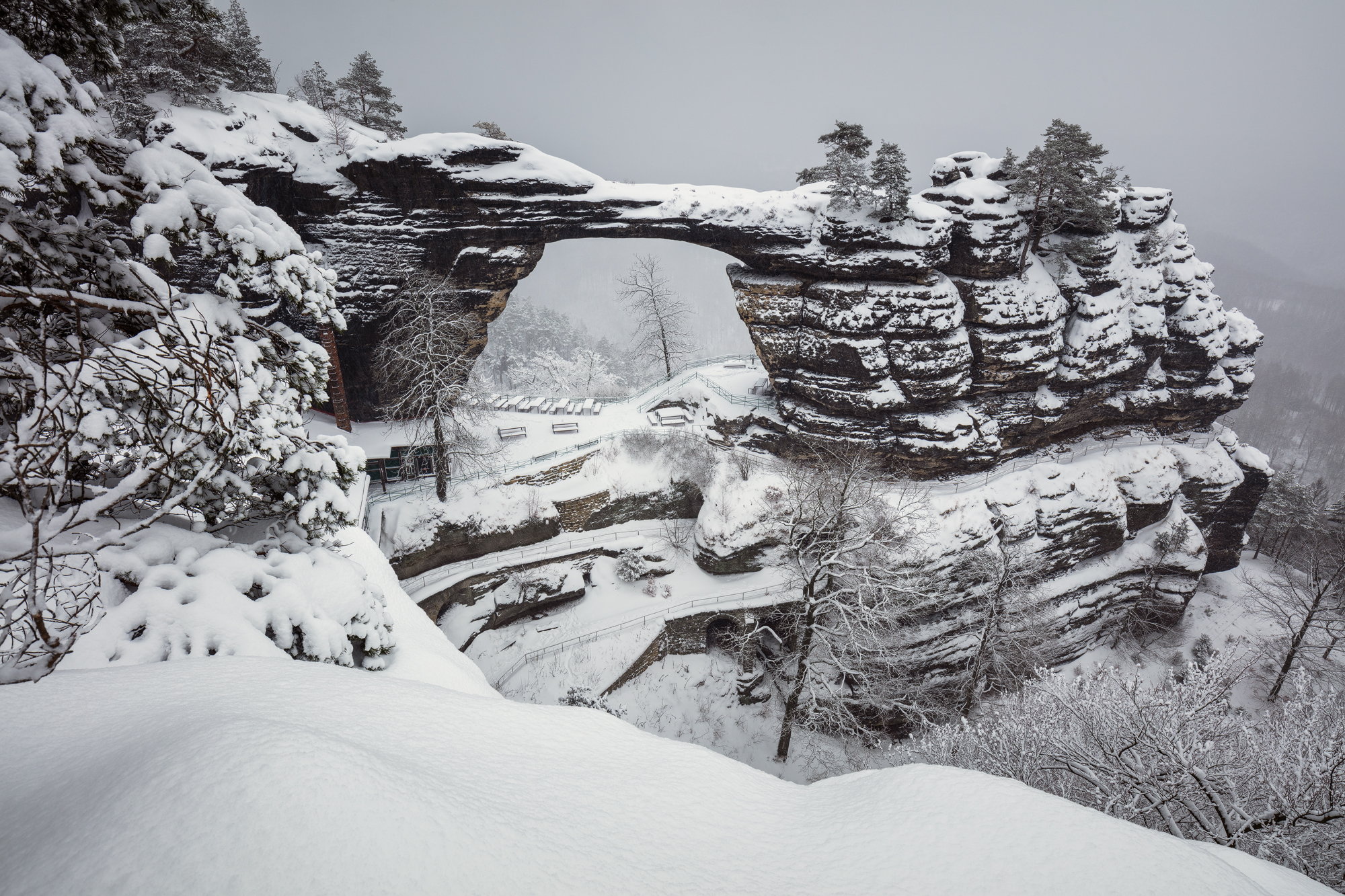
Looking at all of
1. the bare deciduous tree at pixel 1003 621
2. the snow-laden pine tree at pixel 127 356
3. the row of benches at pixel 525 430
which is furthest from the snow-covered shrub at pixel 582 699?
the bare deciduous tree at pixel 1003 621

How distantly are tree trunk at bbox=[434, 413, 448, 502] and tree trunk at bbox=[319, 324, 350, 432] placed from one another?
15.0ft

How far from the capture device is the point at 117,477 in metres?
6.45

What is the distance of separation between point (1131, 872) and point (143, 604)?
8.46 meters

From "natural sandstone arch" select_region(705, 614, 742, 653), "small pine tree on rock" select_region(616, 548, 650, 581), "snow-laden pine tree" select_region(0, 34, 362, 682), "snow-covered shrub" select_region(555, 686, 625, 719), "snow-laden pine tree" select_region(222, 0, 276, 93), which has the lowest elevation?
"natural sandstone arch" select_region(705, 614, 742, 653)

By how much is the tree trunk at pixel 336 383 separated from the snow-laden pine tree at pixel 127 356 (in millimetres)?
12168

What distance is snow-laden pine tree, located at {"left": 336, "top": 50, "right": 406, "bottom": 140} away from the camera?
752 inches

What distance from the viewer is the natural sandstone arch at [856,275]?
17578 millimetres

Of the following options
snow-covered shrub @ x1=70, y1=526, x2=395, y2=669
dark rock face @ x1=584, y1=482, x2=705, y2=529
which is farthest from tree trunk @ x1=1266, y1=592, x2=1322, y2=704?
snow-covered shrub @ x1=70, y1=526, x2=395, y2=669

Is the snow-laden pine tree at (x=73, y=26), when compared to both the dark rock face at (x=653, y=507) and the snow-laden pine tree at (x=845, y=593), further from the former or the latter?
the dark rock face at (x=653, y=507)

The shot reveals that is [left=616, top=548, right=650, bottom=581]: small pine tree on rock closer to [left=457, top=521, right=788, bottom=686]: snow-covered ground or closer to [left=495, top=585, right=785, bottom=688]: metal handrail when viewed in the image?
[left=457, top=521, right=788, bottom=686]: snow-covered ground

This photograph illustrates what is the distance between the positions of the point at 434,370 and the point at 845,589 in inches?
498

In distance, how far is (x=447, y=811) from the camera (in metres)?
2.52

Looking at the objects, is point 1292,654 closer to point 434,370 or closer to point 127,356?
point 434,370

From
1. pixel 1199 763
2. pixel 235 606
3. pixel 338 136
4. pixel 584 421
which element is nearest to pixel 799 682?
pixel 1199 763
